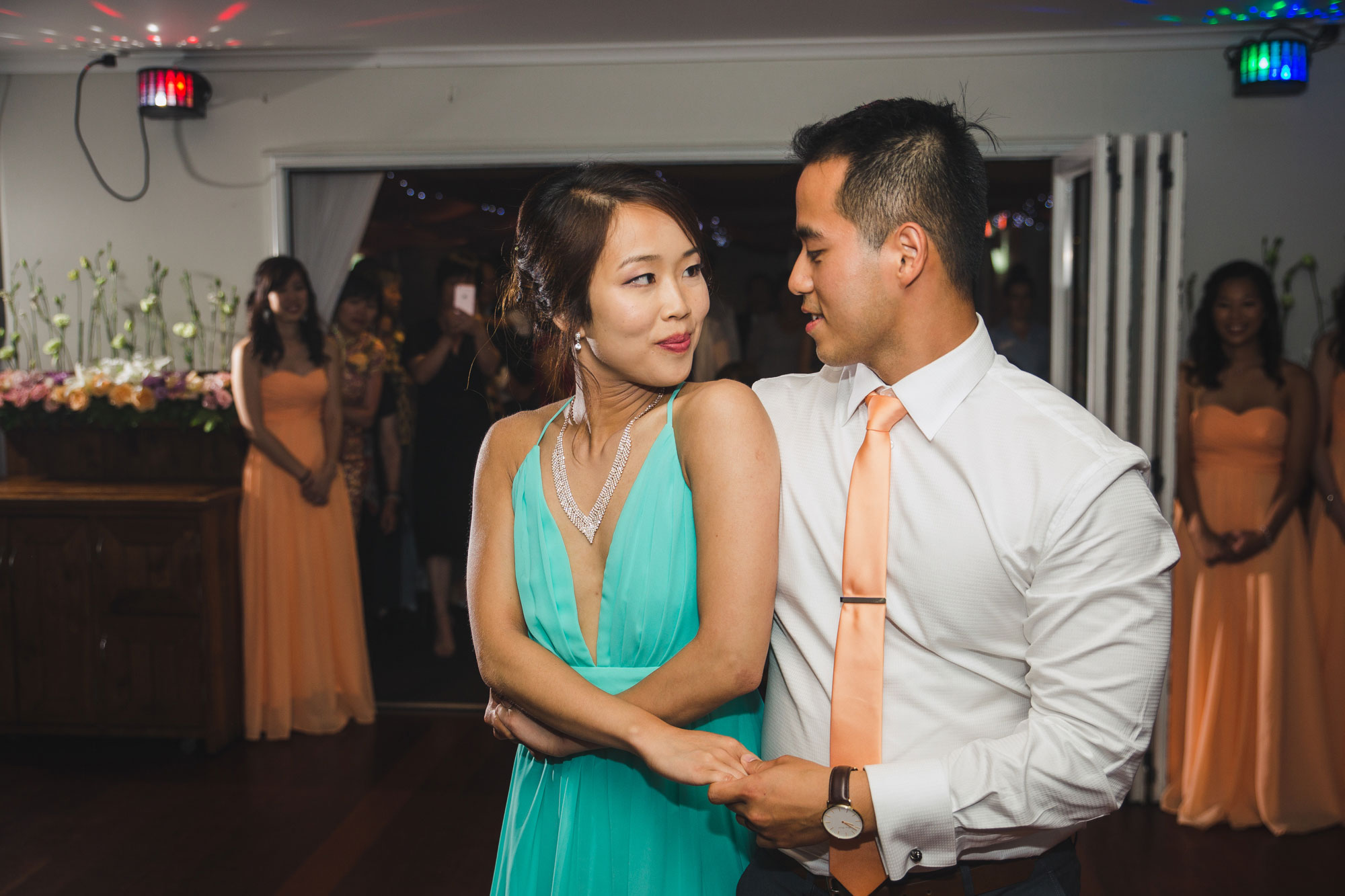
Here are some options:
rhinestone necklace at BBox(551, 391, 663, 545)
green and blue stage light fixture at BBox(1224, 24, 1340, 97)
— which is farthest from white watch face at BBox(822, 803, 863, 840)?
green and blue stage light fixture at BBox(1224, 24, 1340, 97)

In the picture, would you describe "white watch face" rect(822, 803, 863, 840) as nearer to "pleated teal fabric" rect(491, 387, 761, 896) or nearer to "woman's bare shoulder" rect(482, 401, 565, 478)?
"pleated teal fabric" rect(491, 387, 761, 896)

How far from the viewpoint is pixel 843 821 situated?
1.14m

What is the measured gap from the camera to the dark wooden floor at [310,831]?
9.75 ft

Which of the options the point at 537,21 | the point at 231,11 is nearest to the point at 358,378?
the point at 231,11

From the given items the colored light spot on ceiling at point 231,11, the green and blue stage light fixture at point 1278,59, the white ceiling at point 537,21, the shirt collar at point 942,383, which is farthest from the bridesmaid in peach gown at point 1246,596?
the colored light spot on ceiling at point 231,11

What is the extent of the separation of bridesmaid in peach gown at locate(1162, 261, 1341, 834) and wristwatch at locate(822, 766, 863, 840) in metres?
2.90

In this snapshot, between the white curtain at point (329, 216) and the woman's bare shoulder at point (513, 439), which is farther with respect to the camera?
the white curtain at point (329, 216)

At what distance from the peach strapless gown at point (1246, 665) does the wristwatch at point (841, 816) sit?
113 inches

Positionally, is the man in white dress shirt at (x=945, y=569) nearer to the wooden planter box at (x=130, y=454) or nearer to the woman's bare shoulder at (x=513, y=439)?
the woman's bare shoulder at (x=513, y=439)

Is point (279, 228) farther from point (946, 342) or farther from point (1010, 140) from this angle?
point (946, 342)

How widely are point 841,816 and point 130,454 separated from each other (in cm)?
429

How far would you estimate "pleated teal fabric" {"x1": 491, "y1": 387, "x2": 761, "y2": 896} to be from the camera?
1392mm

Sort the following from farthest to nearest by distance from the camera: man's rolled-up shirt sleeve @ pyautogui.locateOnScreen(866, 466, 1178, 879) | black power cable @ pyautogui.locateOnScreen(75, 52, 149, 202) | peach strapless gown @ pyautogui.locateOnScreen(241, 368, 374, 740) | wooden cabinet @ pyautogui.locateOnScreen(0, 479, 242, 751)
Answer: black power cable @ pyautogui.locateOnScreen(75, 52, 149, 202) → peach strapless gown @ pyautogui.locateOnScreen(241, 368, 374, 740) → wooden cabinet @ pyautogui.locateOnScreen(0, 479, 242, 751) → man's rolled-up shirt sleeve @ pyautogui.locateOnScreen(866, 466, 1178, 879)

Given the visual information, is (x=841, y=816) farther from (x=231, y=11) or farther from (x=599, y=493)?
(x=231, y=11)
